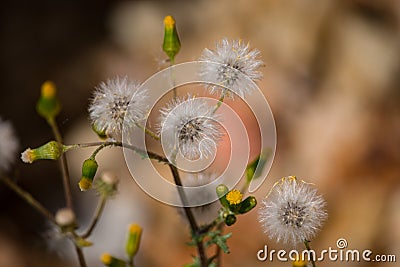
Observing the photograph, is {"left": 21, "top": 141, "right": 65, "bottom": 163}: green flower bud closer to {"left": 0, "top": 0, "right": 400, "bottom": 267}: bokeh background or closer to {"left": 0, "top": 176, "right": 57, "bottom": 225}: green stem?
{"left": 0, "top": 176, "right": 57, "bottom": 225}: green stem

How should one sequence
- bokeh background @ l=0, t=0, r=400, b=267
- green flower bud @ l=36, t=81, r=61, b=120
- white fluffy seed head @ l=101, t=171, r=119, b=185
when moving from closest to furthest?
green flower bud @ l=36, t=81, r=61, b=120 → white fluffy seed head @ l=101, t=171, r=119, b=185 → bokeh background @ l=0, t=0, r=400, b=267

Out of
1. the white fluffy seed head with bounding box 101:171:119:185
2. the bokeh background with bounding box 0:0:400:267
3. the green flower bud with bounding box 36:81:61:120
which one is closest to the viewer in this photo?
the green flower bud with bounding box 36:81:61:120

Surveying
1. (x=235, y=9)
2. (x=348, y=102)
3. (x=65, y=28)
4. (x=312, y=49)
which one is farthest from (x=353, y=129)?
(x=65, y=28)

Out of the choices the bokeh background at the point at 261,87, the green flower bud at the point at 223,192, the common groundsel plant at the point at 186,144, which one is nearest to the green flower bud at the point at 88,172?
the common groundsel plant at the point at 186,144

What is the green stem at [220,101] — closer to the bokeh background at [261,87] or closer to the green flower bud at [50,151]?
the green flower bud at [50,151]

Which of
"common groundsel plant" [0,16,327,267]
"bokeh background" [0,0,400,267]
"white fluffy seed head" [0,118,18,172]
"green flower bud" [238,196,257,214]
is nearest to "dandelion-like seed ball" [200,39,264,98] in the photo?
"common groundsel plant" [0,16,327,267]

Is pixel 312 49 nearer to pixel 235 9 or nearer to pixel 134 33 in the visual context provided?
pixel 235 9
